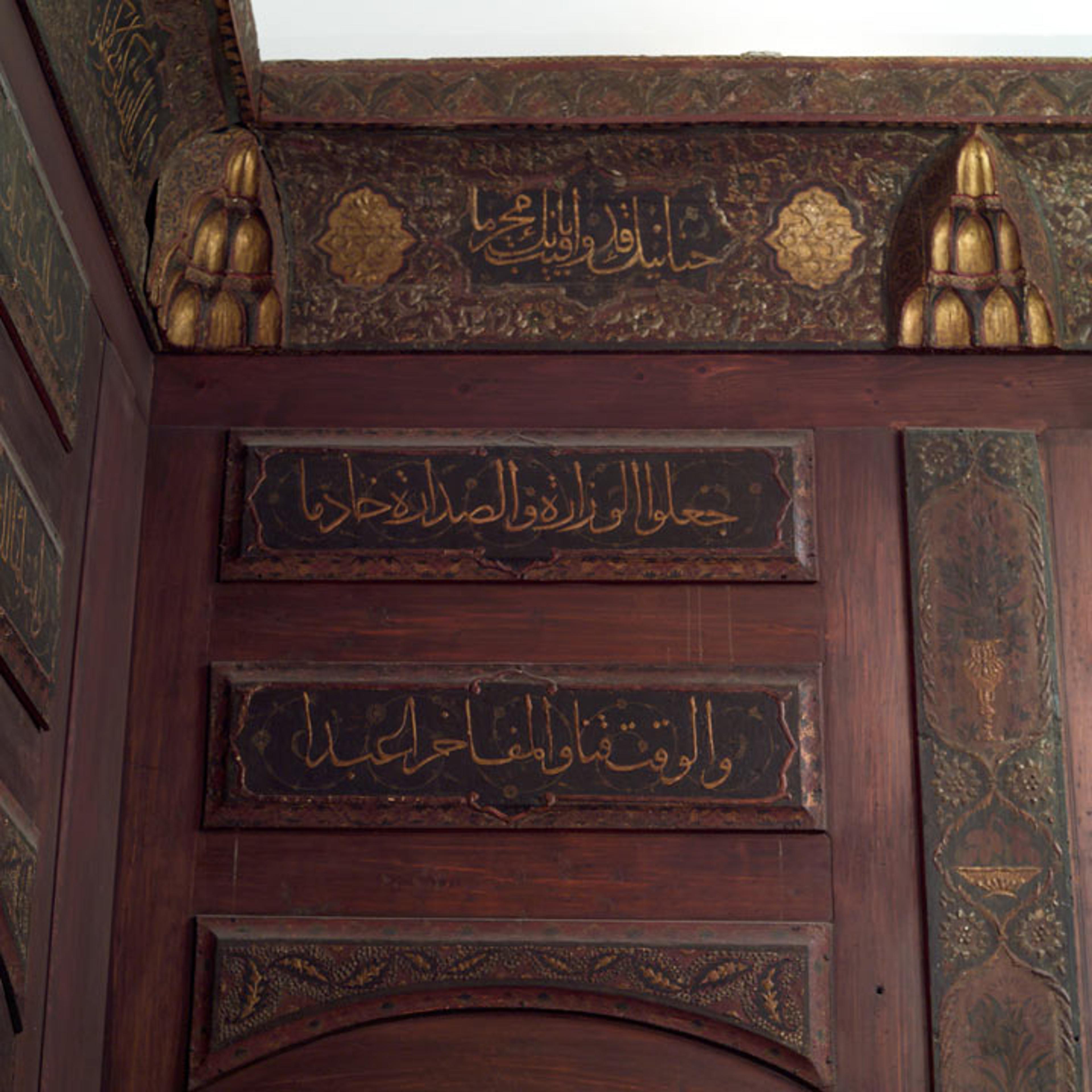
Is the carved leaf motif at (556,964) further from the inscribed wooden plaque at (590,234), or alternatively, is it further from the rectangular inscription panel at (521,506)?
the inscribed wooden plaque at (590,234)

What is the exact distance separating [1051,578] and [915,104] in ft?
3.78

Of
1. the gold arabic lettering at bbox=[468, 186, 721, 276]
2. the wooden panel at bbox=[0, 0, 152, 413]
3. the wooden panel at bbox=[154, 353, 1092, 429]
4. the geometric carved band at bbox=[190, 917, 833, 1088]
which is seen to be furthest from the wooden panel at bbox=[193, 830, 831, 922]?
the gold arabic lettering at bbox=[468, 186, 721, 276]

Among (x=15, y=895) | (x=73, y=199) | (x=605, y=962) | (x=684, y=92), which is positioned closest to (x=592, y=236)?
(x=684, y=92)

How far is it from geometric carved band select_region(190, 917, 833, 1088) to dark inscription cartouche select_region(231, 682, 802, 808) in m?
0.29

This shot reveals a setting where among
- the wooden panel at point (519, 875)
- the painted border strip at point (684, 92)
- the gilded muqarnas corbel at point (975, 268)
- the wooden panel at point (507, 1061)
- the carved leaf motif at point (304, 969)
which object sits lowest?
the wooden panel at point (507, 1061)

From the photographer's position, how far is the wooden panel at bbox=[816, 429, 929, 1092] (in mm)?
3791

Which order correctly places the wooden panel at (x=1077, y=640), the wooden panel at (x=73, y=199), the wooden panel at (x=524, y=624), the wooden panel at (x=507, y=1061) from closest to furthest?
the wooden panel at (x=73, y=199) < the wooden panel at (x=507, y=1061) < the wooden panel at (x=1077, y=640) < the wooden panel at (x=524, y=624)

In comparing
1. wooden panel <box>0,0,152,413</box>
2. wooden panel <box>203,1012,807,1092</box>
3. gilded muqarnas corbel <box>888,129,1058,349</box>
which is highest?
gilded muqarnas corbel <box>888,129,1058,349</box>

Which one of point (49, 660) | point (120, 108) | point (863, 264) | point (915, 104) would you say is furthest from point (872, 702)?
point (120, 108)

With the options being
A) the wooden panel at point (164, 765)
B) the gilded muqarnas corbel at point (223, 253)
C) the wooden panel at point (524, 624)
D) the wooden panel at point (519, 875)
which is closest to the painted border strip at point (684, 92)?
the gilded muqarnas corbel at point (223, 253)

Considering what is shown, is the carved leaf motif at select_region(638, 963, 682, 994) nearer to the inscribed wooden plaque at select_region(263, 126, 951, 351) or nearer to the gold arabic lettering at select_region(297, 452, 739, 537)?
the gold arabic lettering at select_region(297, 452, 739, 537)

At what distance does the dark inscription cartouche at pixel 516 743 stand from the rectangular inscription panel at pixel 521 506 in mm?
278

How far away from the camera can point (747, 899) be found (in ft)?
12.7

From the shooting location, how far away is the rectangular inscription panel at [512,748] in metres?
3.92
